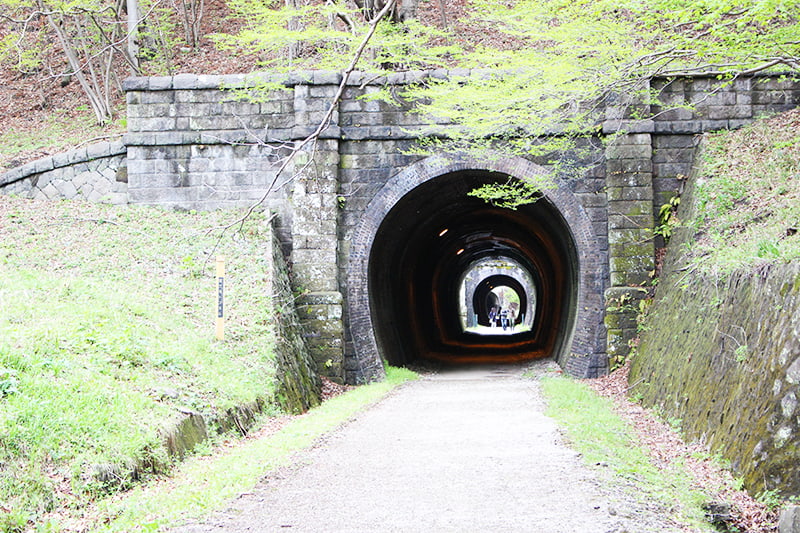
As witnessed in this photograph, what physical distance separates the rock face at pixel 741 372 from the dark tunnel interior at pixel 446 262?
192 inches

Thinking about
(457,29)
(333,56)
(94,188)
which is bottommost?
(94,188)

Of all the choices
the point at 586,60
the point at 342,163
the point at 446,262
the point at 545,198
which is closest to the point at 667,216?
the point at 545,198

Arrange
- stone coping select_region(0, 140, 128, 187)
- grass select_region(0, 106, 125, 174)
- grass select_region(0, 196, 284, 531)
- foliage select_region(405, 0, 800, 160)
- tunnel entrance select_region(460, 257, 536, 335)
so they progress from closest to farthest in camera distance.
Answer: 1. grass select_region(0, 196, 284, 531)
2. foliage select_region(405, 0, 800, 160)
3. stone coping select_region(0, 140, 128, 187)
4. grass select_region(0, 106, 125, 174)
5. tunnel entrance select_region(460, 257, 536, 335)

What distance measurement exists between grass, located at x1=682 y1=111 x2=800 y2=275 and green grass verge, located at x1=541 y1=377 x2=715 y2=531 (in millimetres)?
2075

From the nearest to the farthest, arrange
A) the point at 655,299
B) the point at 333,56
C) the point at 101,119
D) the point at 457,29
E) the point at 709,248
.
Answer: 1. the point at 709,248
2. the point at 655,299
3. the point at 333,56
4. the point at 101,119
5. the point at 457,29

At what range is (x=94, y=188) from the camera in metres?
14.3

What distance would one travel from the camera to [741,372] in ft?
21.2

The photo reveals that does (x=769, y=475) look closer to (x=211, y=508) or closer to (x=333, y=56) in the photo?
(x=211, y=508)

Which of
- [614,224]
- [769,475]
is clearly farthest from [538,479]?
[614,224]

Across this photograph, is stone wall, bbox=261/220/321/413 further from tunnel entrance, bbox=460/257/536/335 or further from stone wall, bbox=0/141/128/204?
tunnel entrance, bbox=460/257/536/335

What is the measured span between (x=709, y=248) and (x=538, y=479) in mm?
5542

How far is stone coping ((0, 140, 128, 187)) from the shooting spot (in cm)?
1414

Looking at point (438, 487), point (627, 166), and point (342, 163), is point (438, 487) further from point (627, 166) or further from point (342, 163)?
point (627, 166)

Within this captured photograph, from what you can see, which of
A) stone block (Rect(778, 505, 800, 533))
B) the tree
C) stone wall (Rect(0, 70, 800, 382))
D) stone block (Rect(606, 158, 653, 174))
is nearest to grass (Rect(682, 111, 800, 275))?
stone wall (Rect(0, 70, 800, 382))
